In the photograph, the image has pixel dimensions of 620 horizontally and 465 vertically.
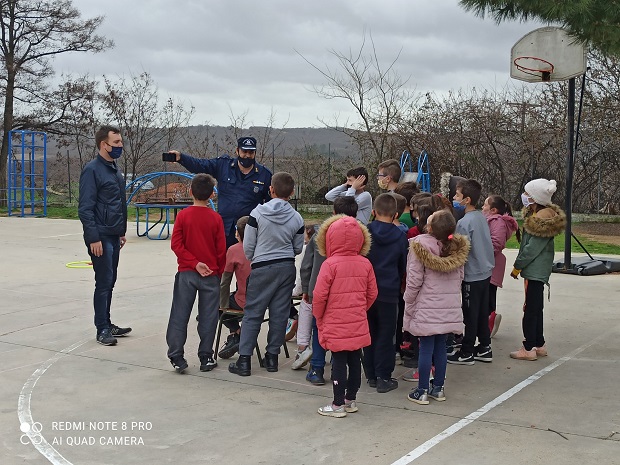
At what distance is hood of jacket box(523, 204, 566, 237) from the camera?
6641mm

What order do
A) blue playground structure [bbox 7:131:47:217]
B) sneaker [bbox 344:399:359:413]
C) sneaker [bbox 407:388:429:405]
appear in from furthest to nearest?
blue playground structure [bbox 7:131:47:217] → sneaker [bbox 407:388:429:405] → sneaker [bbox 344:399:359:413]

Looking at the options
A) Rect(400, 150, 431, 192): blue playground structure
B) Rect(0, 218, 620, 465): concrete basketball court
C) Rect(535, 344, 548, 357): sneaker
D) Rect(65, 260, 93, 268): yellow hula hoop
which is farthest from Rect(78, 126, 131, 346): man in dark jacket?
Rect(400, 150, 431, 192): blue playground structure

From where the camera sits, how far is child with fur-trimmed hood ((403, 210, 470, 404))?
18.1 feet

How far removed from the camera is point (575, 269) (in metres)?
11.4

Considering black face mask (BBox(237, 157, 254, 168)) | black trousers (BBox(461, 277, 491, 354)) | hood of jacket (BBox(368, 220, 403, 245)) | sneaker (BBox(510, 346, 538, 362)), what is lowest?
sneaker (BBox(510, 346, 538, 362))

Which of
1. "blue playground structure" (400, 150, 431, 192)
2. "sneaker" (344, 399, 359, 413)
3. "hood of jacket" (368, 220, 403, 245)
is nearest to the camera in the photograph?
"sneaker" (344, 399, 359, 413)

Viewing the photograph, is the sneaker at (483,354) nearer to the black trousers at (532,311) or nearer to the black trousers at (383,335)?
the black trousers at (532,311)

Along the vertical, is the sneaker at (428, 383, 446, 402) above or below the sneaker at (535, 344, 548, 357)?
below

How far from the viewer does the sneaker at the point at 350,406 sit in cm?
525

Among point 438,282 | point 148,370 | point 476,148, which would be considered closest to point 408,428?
point 438,282

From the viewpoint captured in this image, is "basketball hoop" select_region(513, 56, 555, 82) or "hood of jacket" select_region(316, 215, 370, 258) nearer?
"hood of jacket" select_region(316, 215, 370, 258)

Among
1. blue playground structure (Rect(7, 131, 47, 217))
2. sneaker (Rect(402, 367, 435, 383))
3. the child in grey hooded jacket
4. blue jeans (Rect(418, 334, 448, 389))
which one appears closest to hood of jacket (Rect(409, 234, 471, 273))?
blue jeans (Rect(418, 334, 448, 389))

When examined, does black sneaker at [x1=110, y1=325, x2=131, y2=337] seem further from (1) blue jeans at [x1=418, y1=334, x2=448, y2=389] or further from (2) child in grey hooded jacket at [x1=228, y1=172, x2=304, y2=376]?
(1) blue jeans at [x1=418, y1=334, x2=448, y2=389]

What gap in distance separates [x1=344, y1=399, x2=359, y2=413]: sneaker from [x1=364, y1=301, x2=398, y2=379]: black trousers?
0.51m
